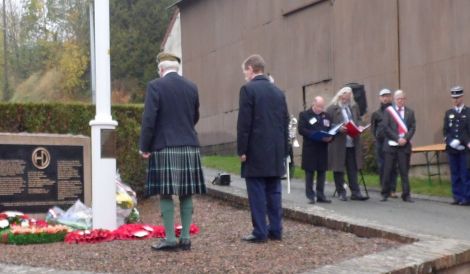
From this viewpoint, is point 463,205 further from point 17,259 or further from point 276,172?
point 17,259

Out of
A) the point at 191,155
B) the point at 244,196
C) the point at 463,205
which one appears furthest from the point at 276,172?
the point at 463,205

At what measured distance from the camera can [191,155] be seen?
754cm

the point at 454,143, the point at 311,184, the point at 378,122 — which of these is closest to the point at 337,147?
the point at 311,184

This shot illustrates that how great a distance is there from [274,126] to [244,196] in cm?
323

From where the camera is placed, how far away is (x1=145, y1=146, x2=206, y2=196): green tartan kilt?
24.3 feet

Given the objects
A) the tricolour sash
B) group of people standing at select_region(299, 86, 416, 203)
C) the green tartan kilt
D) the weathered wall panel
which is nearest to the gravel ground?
the green tartan kilt

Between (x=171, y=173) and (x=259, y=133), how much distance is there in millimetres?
1099

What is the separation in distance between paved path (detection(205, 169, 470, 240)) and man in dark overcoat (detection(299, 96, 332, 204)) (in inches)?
11.5

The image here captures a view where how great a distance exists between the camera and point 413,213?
36.8 feet

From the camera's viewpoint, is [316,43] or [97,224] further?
[316,43]

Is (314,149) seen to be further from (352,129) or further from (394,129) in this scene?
(394,129)

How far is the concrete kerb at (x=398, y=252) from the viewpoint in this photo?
20.6ft

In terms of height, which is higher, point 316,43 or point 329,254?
point 316,43

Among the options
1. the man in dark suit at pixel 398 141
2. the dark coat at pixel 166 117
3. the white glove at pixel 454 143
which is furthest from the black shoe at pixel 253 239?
the white glove at pixel 454 143
